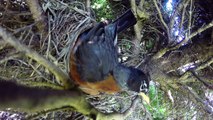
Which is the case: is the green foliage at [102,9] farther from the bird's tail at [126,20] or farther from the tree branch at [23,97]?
the tree branch at [23,97]

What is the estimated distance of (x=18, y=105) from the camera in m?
0.54

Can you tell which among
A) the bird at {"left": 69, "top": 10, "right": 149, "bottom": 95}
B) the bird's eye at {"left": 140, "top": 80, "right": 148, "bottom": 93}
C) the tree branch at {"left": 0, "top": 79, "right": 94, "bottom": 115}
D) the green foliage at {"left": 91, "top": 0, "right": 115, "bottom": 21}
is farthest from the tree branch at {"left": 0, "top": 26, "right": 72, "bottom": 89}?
the green foliage at {"left": 91, "top": 0, "right": 115, "bottom": 21}

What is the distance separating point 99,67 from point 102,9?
0.60 m

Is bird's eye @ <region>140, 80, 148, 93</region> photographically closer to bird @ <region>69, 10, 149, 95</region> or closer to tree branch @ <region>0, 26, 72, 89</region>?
bird @ <region>69, 10, 149, 95</region>

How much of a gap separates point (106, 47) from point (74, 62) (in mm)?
140

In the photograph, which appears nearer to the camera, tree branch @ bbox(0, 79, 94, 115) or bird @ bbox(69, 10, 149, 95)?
tree branch @ bbox(0, 79, 94, 115)

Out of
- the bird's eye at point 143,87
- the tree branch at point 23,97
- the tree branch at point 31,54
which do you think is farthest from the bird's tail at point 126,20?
the tree branch at point 23,97

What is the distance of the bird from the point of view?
1.29 metres

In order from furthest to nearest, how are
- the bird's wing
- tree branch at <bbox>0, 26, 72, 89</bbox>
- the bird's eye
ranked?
the bird's eye < the bird's wing < tree branch at <bbox>0, 26, 72, 89</bbox>

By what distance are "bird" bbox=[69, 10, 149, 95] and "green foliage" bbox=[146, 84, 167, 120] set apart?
622 mm

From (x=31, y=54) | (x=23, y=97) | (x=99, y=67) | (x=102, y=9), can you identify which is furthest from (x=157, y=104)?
(x=23, y=97)

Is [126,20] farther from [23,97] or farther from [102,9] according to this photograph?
[23,97]

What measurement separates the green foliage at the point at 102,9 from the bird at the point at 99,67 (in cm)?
38

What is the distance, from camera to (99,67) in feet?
4.25
